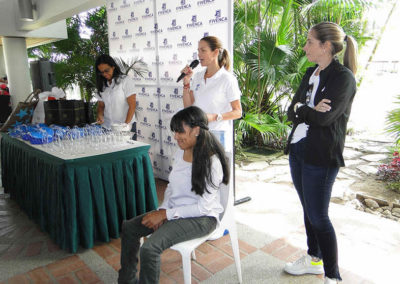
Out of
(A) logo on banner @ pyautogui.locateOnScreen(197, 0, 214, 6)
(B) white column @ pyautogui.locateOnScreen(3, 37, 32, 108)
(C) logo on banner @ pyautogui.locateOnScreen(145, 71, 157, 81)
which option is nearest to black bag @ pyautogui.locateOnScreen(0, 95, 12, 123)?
(B) white column @ pyautogui.locateOnScreen(3, 37, 32, 108)

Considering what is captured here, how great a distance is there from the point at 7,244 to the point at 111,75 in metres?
1.85

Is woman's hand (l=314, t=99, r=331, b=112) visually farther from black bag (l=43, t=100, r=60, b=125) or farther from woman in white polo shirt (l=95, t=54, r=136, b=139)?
black bag (l=43, t=100, r=60, b=125)

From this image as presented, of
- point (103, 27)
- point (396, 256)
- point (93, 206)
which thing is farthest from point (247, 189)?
point (103, 27)

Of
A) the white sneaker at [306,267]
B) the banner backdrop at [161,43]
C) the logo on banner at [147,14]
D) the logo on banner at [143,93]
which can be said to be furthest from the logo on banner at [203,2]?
the white sneaker at [306,267]

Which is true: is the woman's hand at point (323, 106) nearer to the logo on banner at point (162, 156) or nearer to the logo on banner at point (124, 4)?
the logo on banner at point (162, 156)

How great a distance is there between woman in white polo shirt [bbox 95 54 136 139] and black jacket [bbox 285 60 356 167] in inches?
83.3

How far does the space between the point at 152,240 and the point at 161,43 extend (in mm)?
2776

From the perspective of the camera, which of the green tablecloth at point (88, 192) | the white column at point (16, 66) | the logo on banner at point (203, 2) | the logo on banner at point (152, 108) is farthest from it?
the white column at point (16, 66)

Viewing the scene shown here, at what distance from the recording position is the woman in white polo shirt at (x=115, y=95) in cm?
337

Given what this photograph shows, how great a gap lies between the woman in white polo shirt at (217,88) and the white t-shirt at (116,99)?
42.7 inches

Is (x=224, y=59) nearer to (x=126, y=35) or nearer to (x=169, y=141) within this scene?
(x=169, y=141)

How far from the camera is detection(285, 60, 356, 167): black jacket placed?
5.25 feet

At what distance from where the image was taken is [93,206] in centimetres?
245

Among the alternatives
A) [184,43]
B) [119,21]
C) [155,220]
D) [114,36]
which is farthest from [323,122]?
[114,36]
